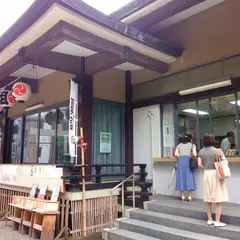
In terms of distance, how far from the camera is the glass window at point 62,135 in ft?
24.5

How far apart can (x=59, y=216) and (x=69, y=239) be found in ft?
1.89

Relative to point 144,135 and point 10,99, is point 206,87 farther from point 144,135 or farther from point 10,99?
point 10,99

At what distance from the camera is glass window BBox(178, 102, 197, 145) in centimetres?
634

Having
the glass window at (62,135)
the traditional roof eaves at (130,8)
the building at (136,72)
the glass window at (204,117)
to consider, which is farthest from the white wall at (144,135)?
the traditional roof eaves at (130,8)

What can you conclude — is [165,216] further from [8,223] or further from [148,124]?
[8,223]

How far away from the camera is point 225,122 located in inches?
235

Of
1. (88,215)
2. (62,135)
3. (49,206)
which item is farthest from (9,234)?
(62,135)

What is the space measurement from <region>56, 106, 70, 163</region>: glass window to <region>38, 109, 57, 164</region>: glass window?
0.78ft

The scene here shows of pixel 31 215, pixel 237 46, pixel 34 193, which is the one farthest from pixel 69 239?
pixel 237 46

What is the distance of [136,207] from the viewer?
587cm

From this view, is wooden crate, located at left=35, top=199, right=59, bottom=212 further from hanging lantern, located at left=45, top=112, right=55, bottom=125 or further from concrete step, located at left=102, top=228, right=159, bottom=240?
hanging lantern, located at left=45, top=112, right=55, bottom=125

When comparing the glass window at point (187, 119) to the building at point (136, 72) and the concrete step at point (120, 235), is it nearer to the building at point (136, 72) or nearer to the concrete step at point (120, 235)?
the building at point (136, 72)

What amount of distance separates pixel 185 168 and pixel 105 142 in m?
2.51

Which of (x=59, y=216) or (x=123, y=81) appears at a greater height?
(x=123, y=81)
